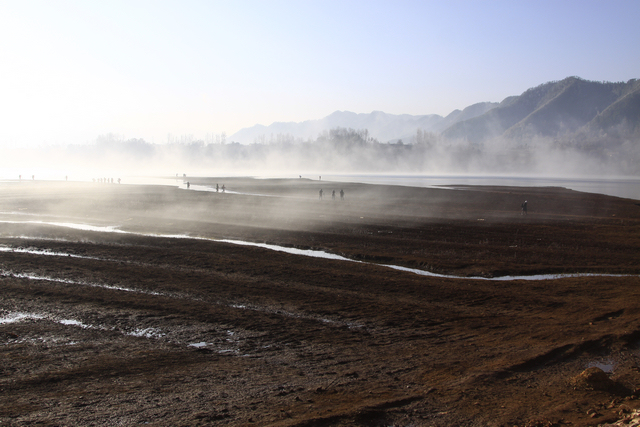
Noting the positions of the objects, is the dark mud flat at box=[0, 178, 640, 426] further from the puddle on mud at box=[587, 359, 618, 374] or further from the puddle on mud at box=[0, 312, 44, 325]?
the puddle on mud at box=[0, 312, 44, 325]

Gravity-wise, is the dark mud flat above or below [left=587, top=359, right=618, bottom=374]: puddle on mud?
above

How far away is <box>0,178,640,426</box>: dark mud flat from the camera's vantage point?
25.7ft

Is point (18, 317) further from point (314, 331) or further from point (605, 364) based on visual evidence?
point (605, 364)

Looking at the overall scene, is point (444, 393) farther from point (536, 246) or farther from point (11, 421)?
point (536, 246)

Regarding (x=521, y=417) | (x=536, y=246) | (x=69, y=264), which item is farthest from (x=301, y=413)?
(x=536, y=246)

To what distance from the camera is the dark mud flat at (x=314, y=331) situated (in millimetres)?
7840

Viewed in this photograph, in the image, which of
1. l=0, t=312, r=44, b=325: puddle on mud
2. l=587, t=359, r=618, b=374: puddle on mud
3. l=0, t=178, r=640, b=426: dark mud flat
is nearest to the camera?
l=0, t=178, r=640, b=426: dark mud flat

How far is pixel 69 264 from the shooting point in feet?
63.2

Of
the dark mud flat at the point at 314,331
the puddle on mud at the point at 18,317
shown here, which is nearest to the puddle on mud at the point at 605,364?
the dark mud flat at the point at 314,331

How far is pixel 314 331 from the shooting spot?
1213cm

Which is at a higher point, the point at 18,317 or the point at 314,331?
the point at 18,317

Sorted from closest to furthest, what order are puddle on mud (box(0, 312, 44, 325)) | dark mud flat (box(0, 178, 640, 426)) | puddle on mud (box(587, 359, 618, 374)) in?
dark mud flat (box(0, 178, 640, 426))
puddle on mud (box(587, 359, 618, 374))
puddle on mud (box(0, 312, 44, 325))

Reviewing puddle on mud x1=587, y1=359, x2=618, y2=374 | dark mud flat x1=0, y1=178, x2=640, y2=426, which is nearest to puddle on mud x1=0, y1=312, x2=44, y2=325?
dark mud flat x1=0, y1=178, x2=640, y2=426

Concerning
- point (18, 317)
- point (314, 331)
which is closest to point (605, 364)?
point (314, 331)
